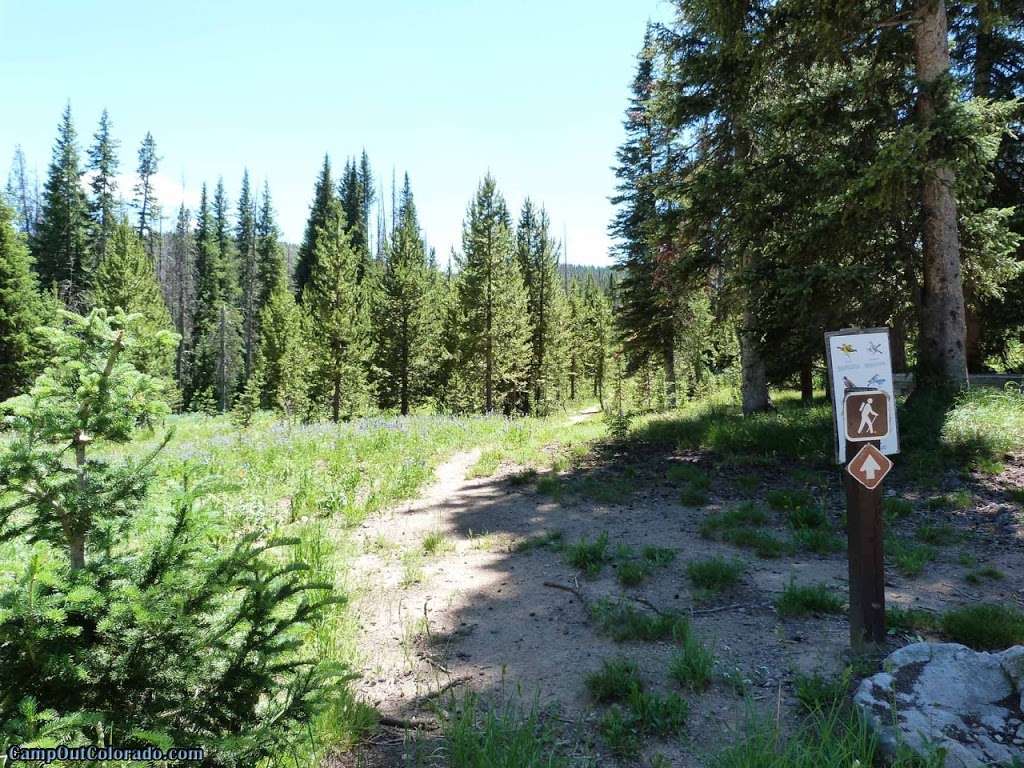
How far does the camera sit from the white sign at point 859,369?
11.8ft

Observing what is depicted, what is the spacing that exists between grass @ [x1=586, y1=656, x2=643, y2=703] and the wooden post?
1.47 metres

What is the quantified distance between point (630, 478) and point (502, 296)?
20827 millimetres

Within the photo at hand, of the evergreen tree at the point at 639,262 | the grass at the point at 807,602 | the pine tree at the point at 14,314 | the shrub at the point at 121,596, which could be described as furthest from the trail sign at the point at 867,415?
the pine tree at the point at 14,314

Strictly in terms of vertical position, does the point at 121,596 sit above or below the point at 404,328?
below

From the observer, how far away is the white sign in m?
3.61

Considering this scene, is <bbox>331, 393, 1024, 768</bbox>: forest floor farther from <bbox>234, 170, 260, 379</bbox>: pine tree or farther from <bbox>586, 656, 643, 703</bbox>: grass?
<bbox>234, 170, 260, 379</bbox>: pine tree

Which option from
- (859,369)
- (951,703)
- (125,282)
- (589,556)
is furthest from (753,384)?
(125,282)

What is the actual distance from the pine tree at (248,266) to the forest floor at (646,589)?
50.9 m

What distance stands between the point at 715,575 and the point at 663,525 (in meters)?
1.84

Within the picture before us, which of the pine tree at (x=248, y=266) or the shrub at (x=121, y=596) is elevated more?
the pine tree at (x=248, y=266)

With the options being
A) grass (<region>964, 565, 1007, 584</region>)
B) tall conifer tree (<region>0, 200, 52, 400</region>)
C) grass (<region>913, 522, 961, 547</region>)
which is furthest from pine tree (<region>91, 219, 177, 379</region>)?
grass (<region>964, 565, 1007, 584</region>)

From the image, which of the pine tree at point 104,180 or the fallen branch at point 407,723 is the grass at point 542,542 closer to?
the fallen branch at point 407,723

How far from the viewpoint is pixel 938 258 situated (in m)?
9.65

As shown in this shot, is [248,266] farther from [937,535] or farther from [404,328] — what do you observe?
[937,535]
